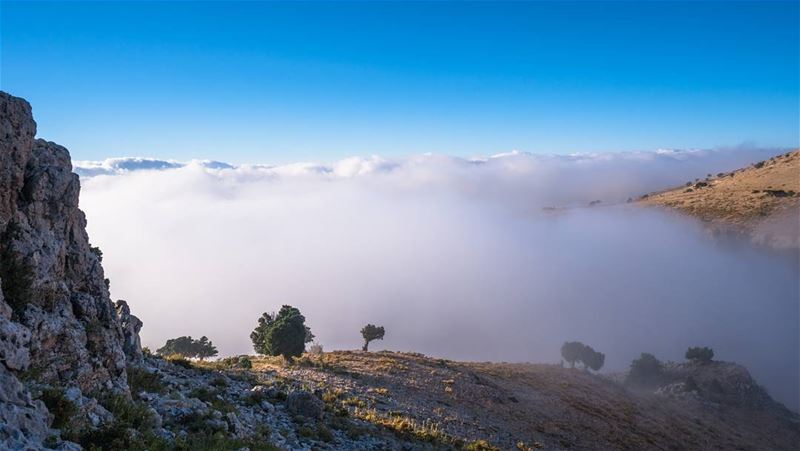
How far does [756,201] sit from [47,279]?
193 meters

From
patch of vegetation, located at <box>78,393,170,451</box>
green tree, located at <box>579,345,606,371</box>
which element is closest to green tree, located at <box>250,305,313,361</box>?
patch of vegetation, located at <box>78,393,170,451</box>

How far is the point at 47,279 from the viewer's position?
14.6 metres

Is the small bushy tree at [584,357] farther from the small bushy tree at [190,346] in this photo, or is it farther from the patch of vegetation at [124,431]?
the patch of vegetation at [124,431]

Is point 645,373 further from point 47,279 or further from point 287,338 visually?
point 47,279

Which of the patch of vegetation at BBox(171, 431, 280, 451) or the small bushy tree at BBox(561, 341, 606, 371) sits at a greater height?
the patch of vegetation at BBox(171, 431, 280, 451)

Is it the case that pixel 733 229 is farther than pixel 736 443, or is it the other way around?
pixel 733 229

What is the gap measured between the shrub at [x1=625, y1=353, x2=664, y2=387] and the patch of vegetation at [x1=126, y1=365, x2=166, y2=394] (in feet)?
277

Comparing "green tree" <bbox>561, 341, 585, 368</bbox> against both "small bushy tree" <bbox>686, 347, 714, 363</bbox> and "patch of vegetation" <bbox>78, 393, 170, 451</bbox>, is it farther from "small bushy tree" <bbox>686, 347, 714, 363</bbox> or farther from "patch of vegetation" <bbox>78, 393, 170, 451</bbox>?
"patch of vegetation" <bbox>78, 393, 170, 451</bbox>

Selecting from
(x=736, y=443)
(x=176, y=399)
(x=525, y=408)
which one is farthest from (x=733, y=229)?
(x=176, y=399)

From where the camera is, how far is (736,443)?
47875 mm

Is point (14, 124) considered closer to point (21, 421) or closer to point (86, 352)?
point (86, 352)

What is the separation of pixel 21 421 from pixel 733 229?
18827 cm

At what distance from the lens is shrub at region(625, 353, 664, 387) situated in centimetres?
7988

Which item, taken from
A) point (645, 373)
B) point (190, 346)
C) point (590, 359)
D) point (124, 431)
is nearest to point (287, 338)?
point (190, 346)
